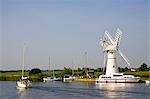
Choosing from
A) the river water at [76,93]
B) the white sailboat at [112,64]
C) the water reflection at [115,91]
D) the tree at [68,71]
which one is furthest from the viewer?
the tree at [68,71]

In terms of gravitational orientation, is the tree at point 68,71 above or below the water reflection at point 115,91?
above

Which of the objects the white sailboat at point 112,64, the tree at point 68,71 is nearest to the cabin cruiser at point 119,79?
the white sailboat at point 112,64

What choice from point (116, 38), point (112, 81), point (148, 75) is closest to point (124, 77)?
point (112, 81)

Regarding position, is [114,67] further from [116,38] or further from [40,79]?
[40,79]

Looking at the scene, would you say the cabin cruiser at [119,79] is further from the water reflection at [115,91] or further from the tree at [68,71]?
the tree at [68,71]

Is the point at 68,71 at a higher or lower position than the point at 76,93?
higher

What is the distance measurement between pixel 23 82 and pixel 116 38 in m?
22.5

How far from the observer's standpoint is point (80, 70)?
4267 inches

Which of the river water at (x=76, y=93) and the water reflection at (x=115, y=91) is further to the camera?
the water reflection at (x=115, y=91)

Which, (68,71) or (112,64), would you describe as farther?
(68,71)

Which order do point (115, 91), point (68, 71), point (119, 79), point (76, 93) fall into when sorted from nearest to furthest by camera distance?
point (76, 93) → point (115, 91) → point (119, 79) → point (68, 71)

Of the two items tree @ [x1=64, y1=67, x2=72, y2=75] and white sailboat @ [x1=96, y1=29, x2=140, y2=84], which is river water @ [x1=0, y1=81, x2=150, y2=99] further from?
tree @ [x1=64, y1=67, x2=72, y2=75]

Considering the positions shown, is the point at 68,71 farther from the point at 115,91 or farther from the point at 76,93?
the point at 76,93

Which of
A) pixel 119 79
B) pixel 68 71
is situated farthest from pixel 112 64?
pixel 68 71
